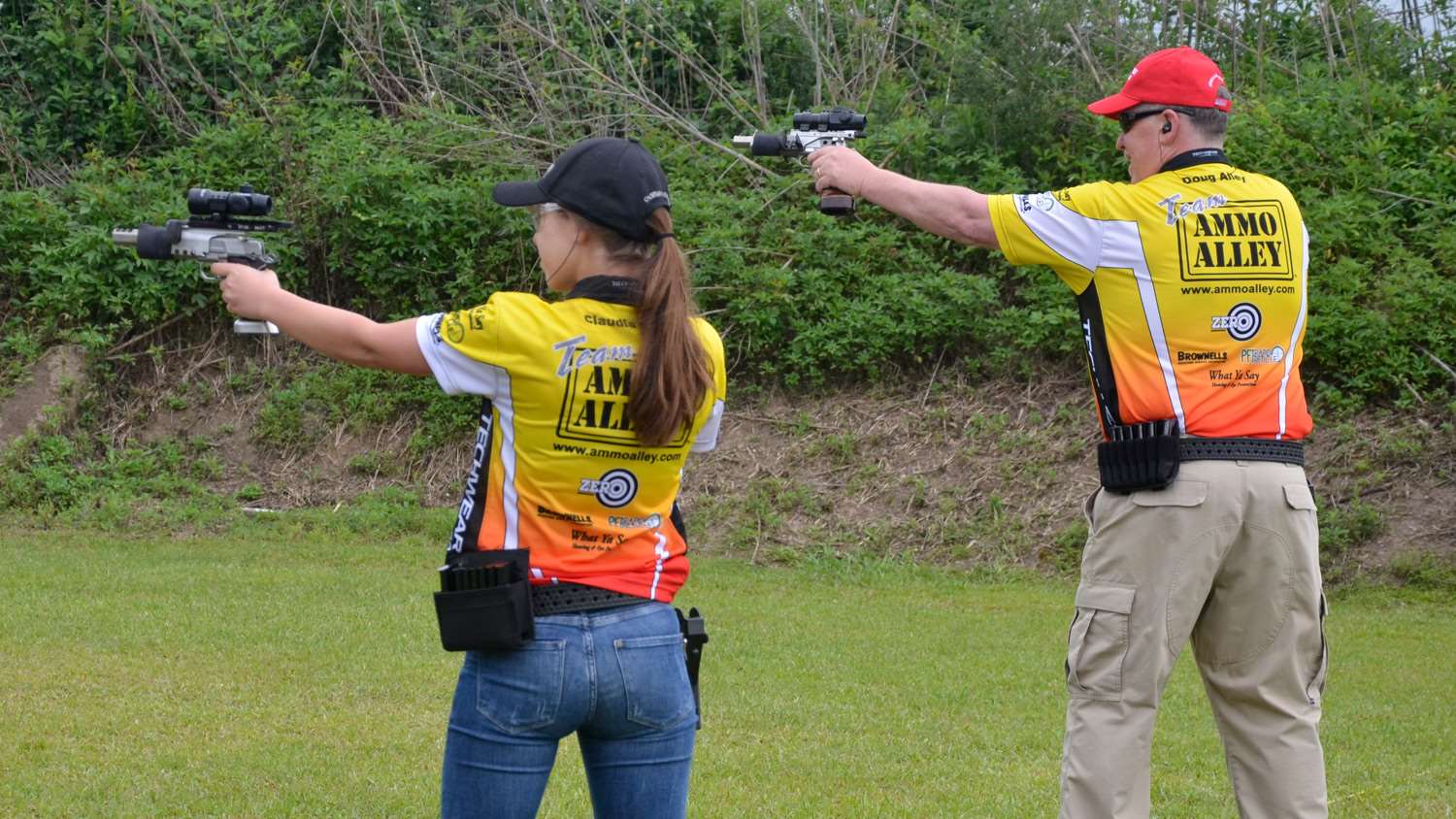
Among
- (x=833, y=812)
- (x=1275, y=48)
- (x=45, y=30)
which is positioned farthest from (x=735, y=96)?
(x=833, y=812)

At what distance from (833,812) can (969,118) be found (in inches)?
380

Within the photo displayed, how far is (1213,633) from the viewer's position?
4262 mm

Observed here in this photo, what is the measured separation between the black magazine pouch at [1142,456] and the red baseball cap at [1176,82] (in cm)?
92

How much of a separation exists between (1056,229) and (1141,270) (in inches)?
10.2

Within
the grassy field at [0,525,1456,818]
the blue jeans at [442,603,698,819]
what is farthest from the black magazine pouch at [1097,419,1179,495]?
the grassy field at [0,525,1456,818]

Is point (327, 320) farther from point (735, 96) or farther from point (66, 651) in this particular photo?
point (735, 96)

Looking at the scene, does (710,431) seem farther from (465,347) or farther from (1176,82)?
(1176,82)

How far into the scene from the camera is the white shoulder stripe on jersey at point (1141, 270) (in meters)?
4.21

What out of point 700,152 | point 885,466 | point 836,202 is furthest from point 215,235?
point 700,152

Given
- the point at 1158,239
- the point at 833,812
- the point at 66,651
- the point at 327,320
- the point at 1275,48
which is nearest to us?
the point at 327,320

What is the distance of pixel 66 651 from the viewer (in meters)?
7.95

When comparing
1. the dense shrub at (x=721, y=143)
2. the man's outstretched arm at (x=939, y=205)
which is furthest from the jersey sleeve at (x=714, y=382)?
the dense shrub at (x=721, y=143)

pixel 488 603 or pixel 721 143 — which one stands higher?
pixel 721 143

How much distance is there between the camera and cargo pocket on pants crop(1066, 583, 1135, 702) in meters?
4.17
